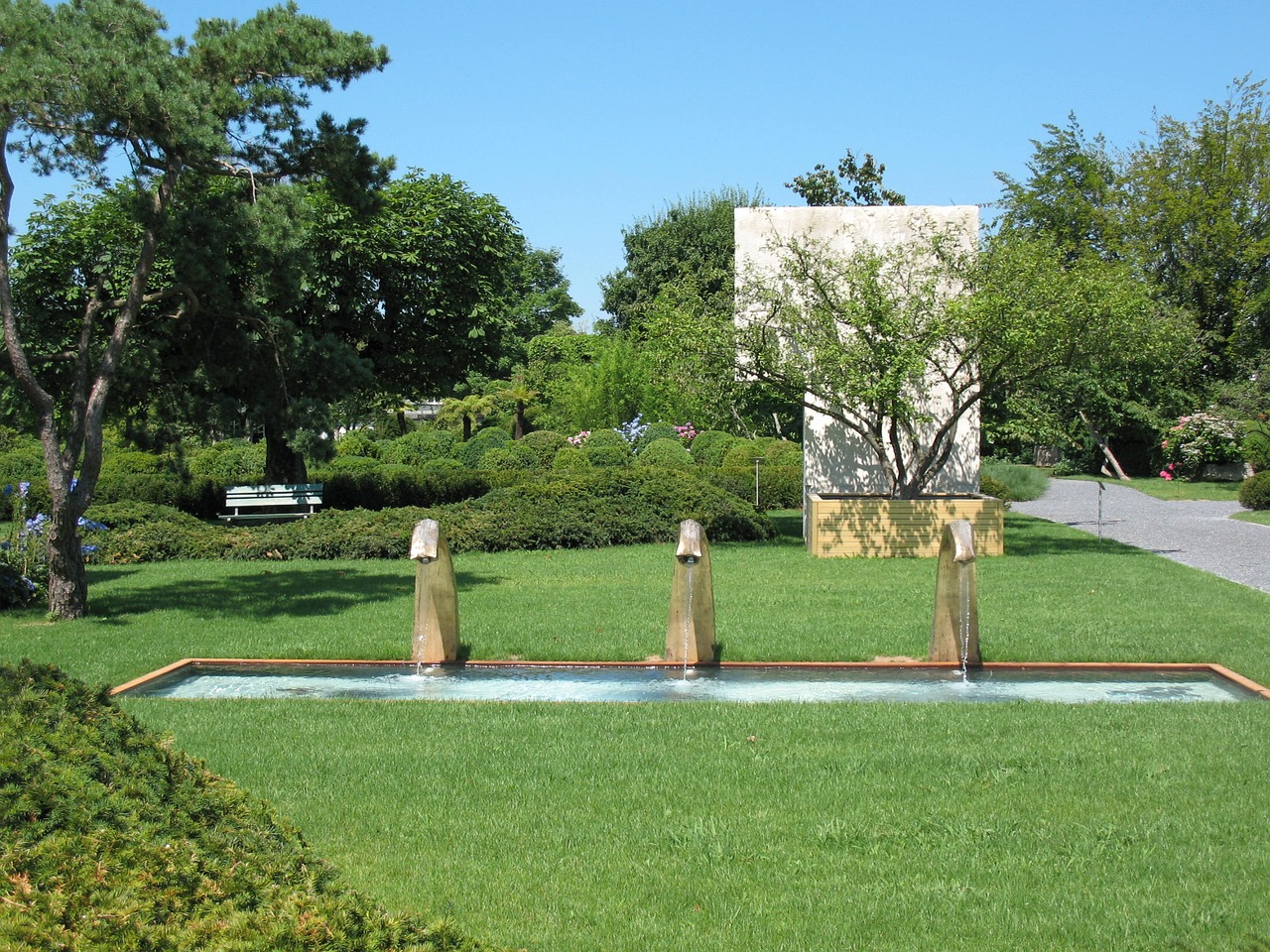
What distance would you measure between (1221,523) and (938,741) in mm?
18510

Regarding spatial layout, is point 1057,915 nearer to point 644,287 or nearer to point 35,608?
point 35,608

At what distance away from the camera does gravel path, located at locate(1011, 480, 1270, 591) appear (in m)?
16.3

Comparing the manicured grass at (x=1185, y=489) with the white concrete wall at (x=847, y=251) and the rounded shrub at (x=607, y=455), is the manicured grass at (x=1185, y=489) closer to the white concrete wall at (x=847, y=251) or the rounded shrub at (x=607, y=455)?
the white concrete wall at (x=847, y=251)

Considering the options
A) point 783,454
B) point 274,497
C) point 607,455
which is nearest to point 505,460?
point 607,455

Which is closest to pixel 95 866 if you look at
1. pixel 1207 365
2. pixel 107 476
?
pixel 107 476

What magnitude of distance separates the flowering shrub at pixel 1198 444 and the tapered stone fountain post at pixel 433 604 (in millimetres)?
31106

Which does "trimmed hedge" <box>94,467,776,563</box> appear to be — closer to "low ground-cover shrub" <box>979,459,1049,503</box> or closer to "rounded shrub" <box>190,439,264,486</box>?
"low ground-cover shrub" <box>979,459,1049,503</box>

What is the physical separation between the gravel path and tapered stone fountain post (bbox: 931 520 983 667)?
19.9 ft

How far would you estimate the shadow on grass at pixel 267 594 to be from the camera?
12281 millimetres

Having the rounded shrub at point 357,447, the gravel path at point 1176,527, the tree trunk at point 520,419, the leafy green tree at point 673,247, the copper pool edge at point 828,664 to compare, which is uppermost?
the leafy green tree at point 673,247

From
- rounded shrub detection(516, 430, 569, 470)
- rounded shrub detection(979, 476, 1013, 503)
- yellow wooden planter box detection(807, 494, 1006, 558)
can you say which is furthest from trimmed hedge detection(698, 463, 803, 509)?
yellow wooden planter box detection(807, 494, 1006, 558)

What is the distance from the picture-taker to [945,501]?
17562 millimetres

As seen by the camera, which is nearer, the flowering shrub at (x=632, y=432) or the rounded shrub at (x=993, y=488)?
the rounded shrub at (x=993, y=488)

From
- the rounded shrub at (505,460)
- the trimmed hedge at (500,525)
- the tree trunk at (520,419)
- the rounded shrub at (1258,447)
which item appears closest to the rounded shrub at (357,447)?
the rounded shrub at (505,460)
